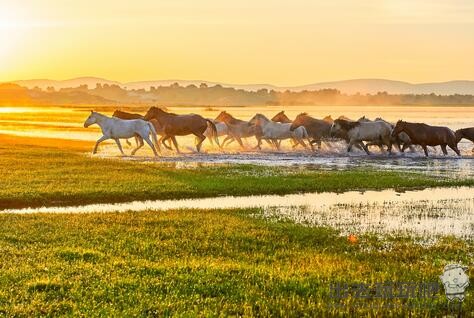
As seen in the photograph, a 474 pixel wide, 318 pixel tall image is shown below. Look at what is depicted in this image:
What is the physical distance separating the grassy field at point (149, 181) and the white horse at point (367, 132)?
11.1m

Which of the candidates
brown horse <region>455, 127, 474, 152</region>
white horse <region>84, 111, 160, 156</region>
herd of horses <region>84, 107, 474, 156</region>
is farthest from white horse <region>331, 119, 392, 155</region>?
white horse <region>84, 111, 160, 156</region>

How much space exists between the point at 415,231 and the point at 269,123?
28079mm

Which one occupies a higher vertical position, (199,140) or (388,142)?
(199,140)

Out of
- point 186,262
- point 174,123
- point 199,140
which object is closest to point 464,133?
point 199,140

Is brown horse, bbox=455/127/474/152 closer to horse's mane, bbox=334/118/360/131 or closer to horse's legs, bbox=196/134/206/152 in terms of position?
horse's mane, bbox=334/118/360/131

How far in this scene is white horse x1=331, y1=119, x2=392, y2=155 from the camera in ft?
137

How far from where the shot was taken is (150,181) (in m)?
25.1

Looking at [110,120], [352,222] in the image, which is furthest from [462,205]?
[110,120]

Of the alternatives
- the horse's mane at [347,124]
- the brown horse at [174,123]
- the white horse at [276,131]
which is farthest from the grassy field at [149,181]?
the white horse at [276,131]

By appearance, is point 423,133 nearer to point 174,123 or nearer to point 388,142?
point 388,142

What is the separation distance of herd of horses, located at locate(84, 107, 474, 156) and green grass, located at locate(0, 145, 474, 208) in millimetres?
4071

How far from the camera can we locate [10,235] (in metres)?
14.5

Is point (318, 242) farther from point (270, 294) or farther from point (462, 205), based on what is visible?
point (462, 205)

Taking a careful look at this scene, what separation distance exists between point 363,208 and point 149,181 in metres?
8.85
